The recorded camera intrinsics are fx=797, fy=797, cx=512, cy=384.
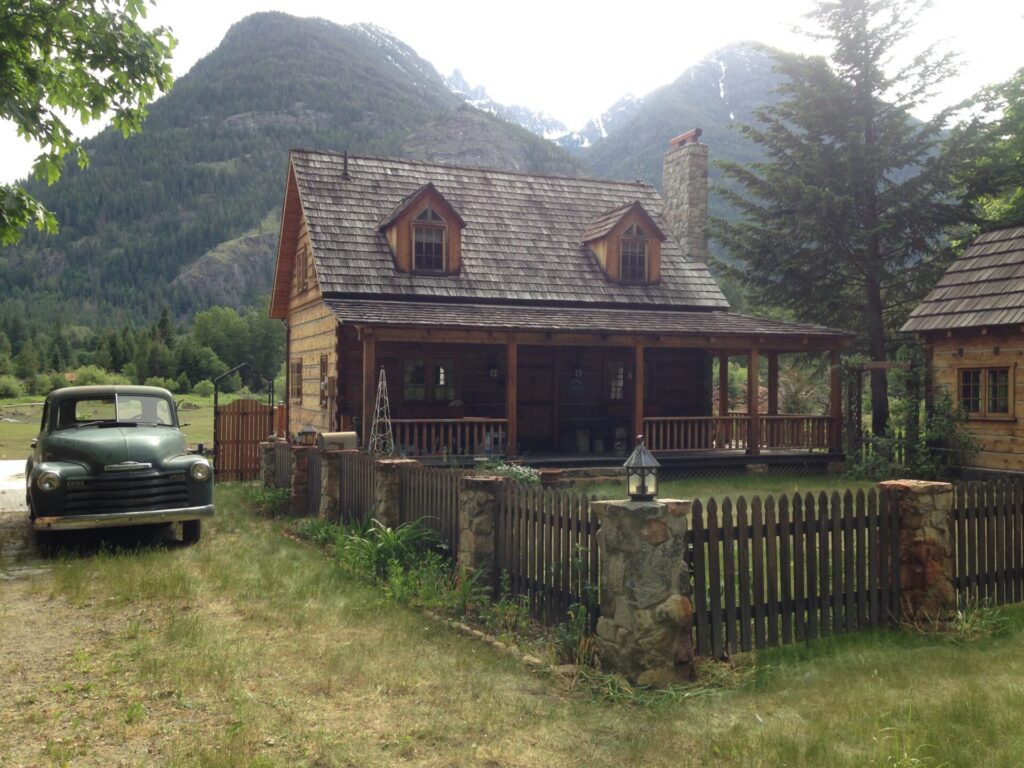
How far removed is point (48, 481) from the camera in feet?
33.2

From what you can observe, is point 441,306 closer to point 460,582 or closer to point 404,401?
point 404,401

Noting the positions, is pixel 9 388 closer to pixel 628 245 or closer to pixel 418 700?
pixel 628 245

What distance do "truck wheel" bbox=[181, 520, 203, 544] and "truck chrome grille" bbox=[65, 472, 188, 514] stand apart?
0.59 metres

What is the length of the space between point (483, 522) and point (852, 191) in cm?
2002

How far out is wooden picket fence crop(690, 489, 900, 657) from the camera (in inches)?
248

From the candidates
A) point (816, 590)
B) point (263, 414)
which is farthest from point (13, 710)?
point (263, 414)

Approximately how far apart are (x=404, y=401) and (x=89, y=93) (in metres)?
9.95

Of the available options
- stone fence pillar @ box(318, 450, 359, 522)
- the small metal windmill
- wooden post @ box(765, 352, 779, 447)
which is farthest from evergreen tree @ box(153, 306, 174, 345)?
stone fence pillar @ box(318, 450, 359, 522)

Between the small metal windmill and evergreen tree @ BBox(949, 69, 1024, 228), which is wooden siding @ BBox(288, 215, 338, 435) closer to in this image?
the small metal windmill

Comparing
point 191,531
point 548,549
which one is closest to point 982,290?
point 548,549

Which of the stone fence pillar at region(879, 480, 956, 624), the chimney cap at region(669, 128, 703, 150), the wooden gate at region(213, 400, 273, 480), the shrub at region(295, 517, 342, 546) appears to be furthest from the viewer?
the chimney cap at region(669, 128, 703, 150)

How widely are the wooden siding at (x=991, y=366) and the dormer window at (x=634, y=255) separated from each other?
25.7 ft

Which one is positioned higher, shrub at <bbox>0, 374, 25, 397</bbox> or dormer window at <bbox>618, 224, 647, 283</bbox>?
dormer window at <bbox>618, 224, 647, 283</bbox>

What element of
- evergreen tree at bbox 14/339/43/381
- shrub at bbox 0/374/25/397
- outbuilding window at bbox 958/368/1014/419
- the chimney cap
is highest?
the chimney cap
